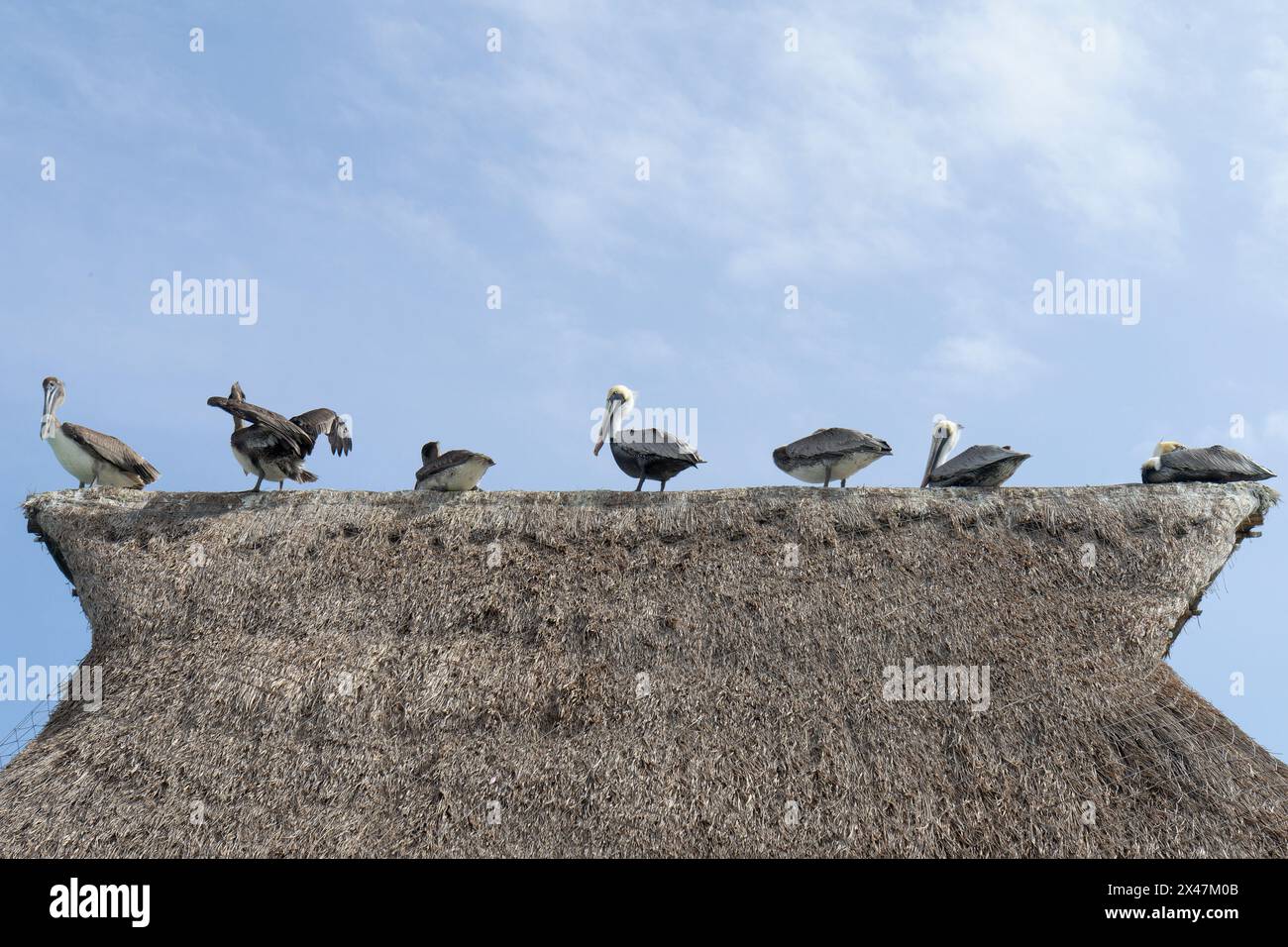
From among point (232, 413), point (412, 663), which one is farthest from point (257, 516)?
point (412, 663)

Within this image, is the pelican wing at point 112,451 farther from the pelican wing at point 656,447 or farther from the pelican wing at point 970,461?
the pelican wing at point 970,461

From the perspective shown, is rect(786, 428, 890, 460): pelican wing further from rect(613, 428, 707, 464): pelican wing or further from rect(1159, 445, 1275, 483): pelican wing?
rect(1159, 445, 1275, 483): pelican wing

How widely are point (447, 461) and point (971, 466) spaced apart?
5.23 metres

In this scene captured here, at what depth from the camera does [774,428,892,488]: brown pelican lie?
12.4m

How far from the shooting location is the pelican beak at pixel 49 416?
13.2 metres

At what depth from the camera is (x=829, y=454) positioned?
41.3 feet

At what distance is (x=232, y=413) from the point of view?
1259 cm

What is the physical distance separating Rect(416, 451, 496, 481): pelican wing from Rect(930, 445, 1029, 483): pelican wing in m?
4.50

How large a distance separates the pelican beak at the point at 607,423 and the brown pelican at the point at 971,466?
10.6 feet

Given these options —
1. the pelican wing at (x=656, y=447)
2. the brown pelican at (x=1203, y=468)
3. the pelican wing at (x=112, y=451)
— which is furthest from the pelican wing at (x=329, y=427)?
the brown pelican at (x=1203, y=468)

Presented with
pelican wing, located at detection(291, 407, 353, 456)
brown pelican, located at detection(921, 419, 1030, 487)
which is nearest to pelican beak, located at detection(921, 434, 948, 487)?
brown pelican, located at detection(921, 419, 1030, 487)

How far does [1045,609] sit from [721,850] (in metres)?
3.88
